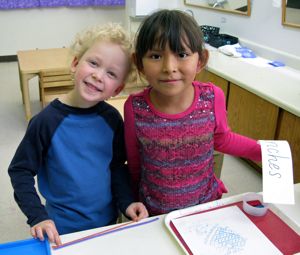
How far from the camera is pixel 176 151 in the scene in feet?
3.12

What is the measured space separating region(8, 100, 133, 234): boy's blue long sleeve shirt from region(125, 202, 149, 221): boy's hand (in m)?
0.03

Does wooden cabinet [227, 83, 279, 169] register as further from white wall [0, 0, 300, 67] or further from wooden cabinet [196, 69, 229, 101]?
white wall [0, 0, 300, 67]

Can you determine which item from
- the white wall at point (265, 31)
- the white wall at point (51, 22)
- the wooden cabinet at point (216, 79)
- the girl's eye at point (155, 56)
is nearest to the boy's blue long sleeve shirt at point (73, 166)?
the girl's eye at point (155, 56)

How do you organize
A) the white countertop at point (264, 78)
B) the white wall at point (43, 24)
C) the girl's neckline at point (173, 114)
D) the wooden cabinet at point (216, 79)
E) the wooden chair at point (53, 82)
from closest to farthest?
the girl's neckline at point (173, 114) → the white countertop at point (264, 78) → the wooden cabinet at point (216, 79) → the wooden chair at point (53, 82) → the white wall at point (43, 24)

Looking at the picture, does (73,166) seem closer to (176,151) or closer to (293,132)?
(176,151)

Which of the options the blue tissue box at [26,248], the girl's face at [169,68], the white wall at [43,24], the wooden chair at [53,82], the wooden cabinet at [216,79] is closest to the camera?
the blue tissue box at [26,248]

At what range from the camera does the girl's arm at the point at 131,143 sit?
969mm

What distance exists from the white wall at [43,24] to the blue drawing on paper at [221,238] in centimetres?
467

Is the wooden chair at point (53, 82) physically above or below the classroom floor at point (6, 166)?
above

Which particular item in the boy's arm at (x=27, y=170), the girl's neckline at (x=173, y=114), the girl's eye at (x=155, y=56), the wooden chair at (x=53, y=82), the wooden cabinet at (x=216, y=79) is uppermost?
the girl's eye at (x=155, y=56)

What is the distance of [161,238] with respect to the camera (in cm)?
79

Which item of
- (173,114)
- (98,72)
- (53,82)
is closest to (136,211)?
(173,114)

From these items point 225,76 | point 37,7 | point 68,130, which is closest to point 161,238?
point 68,130

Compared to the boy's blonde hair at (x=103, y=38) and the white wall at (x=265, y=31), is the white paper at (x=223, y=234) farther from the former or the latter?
the white wall at (x=265, y=31)
